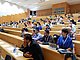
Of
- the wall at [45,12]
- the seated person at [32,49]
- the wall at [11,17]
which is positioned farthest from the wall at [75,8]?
Result: the seated person at [32,49]

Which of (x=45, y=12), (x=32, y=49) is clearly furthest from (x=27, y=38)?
(x=45, y=12)

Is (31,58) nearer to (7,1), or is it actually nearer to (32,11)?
(7,1)

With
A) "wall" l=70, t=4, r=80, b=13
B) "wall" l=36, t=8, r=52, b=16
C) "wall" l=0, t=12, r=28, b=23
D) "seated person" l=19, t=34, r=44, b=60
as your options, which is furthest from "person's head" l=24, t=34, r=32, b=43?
"wall" l=0, t=12, r=28, b=23

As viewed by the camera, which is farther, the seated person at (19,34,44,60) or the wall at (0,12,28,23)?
the wall at (0,12,28,23)

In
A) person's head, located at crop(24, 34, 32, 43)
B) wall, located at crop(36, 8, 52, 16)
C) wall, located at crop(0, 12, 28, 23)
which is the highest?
wall, located at crop(36, 8, 52, 16)

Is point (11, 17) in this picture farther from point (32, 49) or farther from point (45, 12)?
point (32, 49)

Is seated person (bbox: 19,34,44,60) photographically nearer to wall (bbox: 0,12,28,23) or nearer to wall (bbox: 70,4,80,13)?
wall (bbox: 70,4,80,13)

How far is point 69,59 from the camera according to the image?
3.01 metres

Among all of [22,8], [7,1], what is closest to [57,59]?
[7,1]

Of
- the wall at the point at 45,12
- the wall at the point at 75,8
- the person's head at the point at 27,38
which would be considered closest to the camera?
the person's head at the point at 27,38

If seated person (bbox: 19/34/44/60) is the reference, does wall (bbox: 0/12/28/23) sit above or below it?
above

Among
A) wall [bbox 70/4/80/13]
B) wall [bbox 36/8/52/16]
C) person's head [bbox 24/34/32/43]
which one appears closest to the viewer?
person's head [bbox 24/34/32/43]

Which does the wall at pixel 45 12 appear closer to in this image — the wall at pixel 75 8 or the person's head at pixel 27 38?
the wall at pixel 75 8

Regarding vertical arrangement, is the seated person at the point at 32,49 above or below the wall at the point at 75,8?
below
